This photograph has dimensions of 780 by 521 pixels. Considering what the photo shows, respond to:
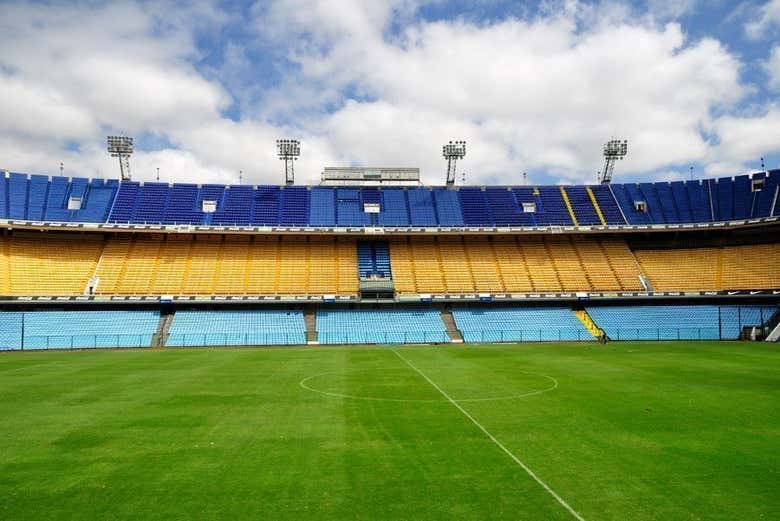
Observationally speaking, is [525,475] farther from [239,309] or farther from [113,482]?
[239,309]

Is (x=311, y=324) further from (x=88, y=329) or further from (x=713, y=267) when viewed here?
(x=713, y=267)

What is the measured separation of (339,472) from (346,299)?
41.0 meters

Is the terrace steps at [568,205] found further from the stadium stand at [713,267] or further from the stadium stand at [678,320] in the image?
the stadium stand at [678,320]

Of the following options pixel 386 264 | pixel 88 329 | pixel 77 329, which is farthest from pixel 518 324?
pixel 77 329

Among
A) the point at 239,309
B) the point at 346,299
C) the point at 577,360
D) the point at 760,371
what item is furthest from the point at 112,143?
the point at 760,371

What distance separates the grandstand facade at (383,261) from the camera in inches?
1918

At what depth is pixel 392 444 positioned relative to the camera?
1352 cm

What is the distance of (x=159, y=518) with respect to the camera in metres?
9.08

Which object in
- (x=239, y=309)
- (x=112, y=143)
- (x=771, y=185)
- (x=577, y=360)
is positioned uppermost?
(x=112, y=143)

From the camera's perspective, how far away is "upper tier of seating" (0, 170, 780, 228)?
56.5 meters

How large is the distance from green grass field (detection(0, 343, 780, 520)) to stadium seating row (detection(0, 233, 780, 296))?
89.0 feet

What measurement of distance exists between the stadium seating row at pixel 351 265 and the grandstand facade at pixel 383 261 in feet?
0.67

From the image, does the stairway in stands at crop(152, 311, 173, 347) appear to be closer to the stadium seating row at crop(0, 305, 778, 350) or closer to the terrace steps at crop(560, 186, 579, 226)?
the stadium seating row at crop(0, 305, 778, 350)

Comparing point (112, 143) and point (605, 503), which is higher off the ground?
point (112, 143)
